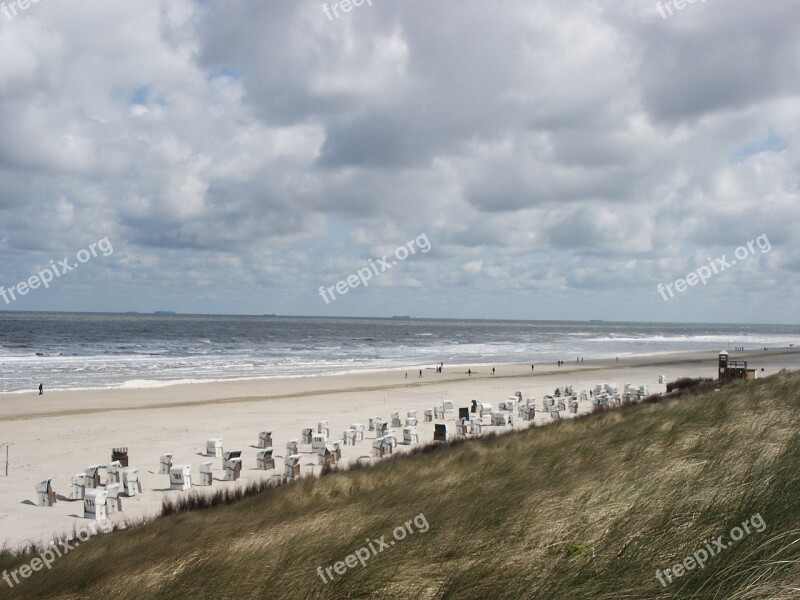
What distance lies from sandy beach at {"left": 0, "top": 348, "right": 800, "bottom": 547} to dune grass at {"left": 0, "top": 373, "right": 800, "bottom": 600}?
4.32 meters

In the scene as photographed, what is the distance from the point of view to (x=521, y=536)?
213 inches

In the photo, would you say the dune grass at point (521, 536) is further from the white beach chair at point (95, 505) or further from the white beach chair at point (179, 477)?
the white beach chair at point (179, 477)

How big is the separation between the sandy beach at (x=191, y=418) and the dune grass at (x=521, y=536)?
432 centimetres

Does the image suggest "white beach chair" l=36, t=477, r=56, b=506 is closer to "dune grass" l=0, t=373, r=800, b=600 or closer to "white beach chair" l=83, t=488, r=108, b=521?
"white beach chair" l=83, t=488, r=108, b=521

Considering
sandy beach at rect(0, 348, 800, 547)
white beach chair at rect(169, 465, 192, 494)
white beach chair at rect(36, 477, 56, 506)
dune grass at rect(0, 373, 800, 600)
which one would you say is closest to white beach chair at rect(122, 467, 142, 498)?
sandy beach at rect(0, 348, 800, 547)

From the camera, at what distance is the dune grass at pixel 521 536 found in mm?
4242

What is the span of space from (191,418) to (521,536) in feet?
73.8

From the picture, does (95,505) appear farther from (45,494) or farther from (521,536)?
(521,536)

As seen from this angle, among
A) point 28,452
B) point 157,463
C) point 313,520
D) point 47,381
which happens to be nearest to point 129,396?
point 47,381

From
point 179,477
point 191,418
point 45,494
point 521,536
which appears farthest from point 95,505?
point 191,418

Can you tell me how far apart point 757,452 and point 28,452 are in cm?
1881

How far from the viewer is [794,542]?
391 centimetres

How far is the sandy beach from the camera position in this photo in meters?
13.4

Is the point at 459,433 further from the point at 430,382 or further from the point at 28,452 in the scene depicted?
the point at 430,382
